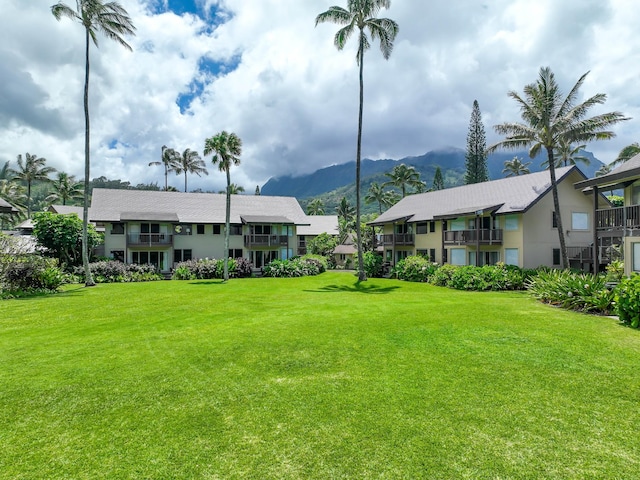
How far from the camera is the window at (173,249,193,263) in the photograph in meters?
35.6

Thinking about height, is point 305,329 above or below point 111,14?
below

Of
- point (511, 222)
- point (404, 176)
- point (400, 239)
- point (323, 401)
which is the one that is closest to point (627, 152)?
point (511, 222)

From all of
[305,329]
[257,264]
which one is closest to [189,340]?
[305,329]

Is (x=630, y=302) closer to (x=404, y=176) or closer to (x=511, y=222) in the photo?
(x=511, y=222)

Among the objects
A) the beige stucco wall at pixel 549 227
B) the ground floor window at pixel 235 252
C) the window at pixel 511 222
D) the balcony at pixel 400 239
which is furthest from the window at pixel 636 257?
the ground floor window at pixel 235 252

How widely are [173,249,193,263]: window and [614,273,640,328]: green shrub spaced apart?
1329 inches

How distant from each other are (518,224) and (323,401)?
85.1ft

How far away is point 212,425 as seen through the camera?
5.23m

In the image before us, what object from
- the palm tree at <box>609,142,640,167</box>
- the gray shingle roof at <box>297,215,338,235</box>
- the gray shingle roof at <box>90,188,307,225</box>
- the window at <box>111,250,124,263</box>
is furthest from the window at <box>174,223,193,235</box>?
the palm tree at <box>609,142,640,167</box>

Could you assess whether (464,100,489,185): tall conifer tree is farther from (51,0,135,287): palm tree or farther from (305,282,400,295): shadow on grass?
(51,0,135,287): palm tree

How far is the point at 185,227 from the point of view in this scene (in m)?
36.1

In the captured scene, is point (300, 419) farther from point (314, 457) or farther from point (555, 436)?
point (555, 436)

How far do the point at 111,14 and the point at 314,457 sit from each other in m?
30.9

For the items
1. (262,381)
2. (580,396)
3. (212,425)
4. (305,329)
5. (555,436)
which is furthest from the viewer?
(305,329)
